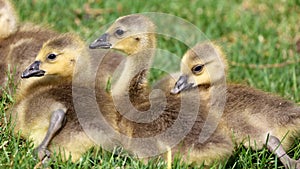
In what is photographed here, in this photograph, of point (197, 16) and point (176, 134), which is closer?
point (176, 134)

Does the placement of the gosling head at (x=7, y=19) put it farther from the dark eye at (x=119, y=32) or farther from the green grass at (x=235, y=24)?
the dark eye at (x=119, y=32)

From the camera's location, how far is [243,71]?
4.59 meters

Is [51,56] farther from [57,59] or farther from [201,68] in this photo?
[201,68]

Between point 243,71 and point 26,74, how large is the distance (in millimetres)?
1843

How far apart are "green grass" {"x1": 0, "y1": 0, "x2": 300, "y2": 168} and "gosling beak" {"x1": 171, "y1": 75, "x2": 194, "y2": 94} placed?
72 centimetres

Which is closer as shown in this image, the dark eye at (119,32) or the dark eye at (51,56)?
the dark eye at (51,56)

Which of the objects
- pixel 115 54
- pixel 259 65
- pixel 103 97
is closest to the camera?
pixel 103 97

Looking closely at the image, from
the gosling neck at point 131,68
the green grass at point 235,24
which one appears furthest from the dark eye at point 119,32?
the green grass at point 235,24

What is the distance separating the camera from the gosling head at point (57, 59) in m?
3.23

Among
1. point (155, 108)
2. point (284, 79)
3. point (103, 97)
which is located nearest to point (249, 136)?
point (155, 108)

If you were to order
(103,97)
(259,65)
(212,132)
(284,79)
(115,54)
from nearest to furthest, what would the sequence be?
(212,132) < (103,97) < (115,54) < (284,79) < (259,65)

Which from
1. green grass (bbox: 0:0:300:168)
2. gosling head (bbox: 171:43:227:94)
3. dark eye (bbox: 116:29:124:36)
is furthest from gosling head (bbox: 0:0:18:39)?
gosling head (bbox: 171:43:227:94)

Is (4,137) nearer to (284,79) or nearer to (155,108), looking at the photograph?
(155,108)

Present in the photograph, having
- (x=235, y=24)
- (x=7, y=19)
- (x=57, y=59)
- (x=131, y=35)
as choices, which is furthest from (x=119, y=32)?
(x=235, y=24)
